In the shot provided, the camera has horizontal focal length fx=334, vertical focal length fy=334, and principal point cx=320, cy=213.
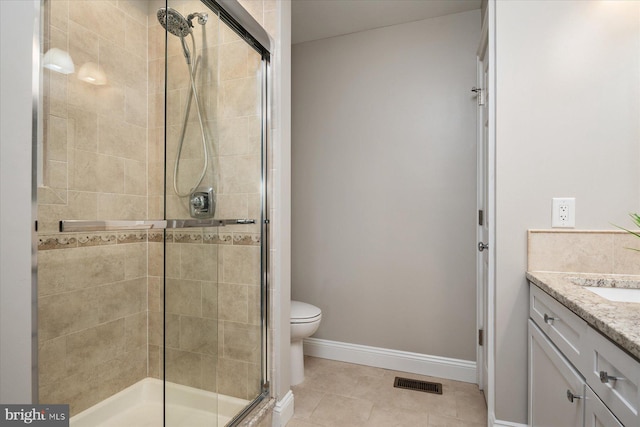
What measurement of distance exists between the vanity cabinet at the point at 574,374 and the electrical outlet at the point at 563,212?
12.9 inches

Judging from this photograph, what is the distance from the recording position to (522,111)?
5.19ft

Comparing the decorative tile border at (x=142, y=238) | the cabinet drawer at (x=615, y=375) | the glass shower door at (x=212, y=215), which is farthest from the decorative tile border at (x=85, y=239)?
the cabinet drawer at (x=615, y=375)

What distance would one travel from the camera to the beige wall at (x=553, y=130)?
1461 mm

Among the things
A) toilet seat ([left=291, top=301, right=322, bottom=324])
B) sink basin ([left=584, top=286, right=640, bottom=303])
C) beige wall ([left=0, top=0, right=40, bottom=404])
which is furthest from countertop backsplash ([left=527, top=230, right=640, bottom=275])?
beige wall ([left=0, top=0, right=40, bottom=404])

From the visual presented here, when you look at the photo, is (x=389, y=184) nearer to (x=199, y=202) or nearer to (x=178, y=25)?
(x=199, y=202)

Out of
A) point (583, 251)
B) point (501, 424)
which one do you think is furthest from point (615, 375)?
point (501, 424)

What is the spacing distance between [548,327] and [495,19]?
1.43 metres

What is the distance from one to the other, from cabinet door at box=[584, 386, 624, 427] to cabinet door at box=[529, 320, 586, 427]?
3cm

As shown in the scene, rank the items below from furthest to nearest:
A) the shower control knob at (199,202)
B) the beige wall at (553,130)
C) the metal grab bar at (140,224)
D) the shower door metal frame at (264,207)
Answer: the shower door metal frame at (264,207), the beige wall at (553,130), the shower control knob at (199,202), the metal grab bar at (140,224)

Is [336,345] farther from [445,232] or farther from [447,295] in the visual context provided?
[445,232]

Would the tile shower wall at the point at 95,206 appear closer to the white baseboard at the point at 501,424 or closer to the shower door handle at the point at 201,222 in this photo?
the shower door handle at the point at 201,222

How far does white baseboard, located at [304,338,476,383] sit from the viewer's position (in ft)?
7.60

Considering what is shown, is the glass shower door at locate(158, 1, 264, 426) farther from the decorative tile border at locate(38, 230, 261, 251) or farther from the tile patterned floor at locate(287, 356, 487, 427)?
the tile patterned floor at locate(287, 356, 487, 427)

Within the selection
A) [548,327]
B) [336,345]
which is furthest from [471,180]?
[336,345]
